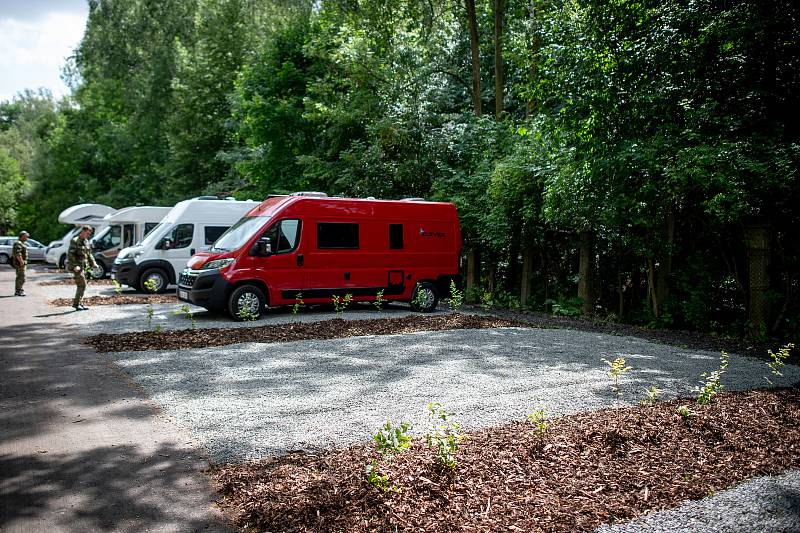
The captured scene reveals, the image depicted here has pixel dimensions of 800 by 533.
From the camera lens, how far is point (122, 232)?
25.4 m

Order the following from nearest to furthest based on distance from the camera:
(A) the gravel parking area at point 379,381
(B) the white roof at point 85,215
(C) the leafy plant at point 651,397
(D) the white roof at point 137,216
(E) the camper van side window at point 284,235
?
(A) the gravel parking area at point 379,381, (C) the leafy plant at point 651,397, (E) the camper van side window at point 284,235, (D) the white roof at point 137,216, (B) the white roof at point 85,215

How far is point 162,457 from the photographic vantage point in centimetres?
507

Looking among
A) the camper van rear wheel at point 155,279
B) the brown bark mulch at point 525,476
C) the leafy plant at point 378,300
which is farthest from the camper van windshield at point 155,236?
the brown bark mulch at point 525,476

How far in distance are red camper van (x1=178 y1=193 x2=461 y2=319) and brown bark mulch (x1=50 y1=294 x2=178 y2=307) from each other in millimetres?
3530

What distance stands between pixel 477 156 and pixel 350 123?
17.4ft

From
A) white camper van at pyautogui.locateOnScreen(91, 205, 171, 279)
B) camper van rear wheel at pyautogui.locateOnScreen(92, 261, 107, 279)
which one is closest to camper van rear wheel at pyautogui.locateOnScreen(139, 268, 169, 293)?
white camper van at pyautogui.locateOnScreen(91, 205, 171, 279)

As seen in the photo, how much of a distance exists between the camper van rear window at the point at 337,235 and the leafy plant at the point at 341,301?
113cm

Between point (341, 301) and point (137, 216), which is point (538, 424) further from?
point (137, 216)

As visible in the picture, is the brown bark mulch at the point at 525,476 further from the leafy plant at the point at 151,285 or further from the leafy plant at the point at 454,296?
the leafy plant at the point at 151,285

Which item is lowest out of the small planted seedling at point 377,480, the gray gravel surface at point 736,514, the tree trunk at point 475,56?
the gray gravel surface at point 736,514

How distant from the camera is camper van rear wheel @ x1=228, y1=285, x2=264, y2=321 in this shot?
43.6 ft

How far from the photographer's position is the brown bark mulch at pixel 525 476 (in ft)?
13.0

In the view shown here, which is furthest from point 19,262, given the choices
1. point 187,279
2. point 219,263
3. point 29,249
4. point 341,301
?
point 29,249

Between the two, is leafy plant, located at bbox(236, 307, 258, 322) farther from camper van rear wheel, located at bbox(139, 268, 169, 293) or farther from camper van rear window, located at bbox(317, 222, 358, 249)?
camper van rear wheel, located at bbox(139, 268, 169, 293)
